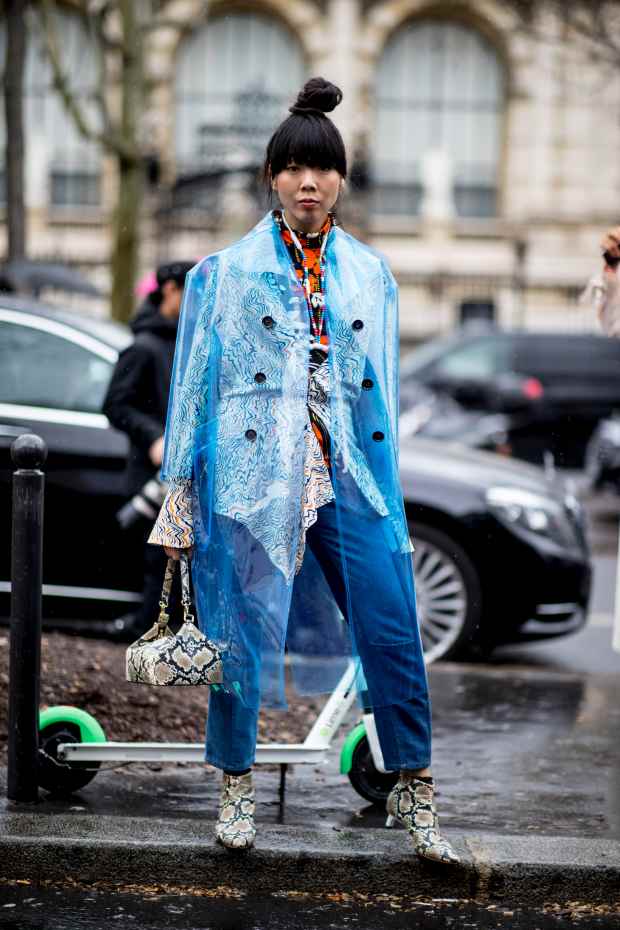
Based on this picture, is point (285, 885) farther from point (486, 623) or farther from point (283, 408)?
point (486, 623)

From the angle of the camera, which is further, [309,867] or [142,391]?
[142,391]

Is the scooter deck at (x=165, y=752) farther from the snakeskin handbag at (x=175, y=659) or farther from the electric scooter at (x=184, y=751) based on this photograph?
the snakeskin handbag at (x=175, y=659)

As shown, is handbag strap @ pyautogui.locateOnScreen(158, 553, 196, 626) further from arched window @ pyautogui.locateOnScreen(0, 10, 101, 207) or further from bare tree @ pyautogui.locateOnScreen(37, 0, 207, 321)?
arched window @ pyautogui.locateOnScreen(0, 10, 101, 207)

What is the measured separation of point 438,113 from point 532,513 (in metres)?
25.6

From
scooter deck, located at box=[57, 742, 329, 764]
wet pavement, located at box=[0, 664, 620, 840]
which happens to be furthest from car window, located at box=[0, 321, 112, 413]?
scooter deck, located at box=[57, 742, 329, 764]

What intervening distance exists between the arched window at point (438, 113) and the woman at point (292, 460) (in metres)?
27.9

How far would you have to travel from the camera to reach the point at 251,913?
12.1 ft

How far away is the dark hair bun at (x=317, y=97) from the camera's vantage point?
387cm

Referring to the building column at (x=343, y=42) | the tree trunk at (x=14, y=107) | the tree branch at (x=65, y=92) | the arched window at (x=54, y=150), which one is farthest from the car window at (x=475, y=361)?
the arched window at (x=54, y=150)

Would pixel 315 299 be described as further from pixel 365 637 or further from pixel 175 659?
pixel 175 659

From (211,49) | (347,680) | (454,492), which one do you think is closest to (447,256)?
(211,49)

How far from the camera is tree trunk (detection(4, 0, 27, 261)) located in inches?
491

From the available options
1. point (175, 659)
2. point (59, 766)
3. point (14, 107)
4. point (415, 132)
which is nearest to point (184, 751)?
point (59, 766)

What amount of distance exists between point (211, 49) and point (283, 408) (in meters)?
28.3
